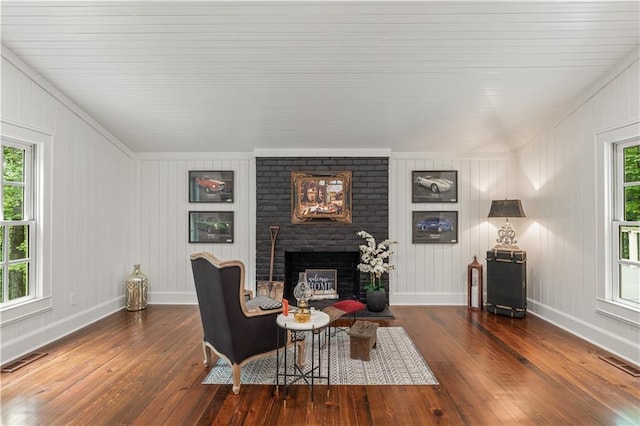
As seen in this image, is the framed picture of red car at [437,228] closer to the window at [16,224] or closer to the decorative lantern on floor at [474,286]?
the decorative lantern on floor at [474,286]

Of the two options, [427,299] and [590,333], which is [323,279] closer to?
[427,299]

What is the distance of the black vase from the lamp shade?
6.45 ft

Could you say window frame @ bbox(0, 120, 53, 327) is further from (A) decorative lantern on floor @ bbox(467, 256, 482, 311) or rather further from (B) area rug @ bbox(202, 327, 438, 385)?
(A) decorative lantern on floor @ bbox(467, 256, 482, 311)

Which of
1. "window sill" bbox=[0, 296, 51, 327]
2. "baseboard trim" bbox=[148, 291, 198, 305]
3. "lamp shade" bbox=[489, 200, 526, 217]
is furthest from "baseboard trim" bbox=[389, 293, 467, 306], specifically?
"window sill" bbox=[0, 296, 51, 327]

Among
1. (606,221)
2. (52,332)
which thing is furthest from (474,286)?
(52,332)

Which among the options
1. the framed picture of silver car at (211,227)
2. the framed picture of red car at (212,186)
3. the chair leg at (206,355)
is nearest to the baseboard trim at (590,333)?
the chair leg at (206,355)

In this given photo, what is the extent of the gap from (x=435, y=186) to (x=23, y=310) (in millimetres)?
5355

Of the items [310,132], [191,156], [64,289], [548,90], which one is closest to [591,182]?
[548,90]

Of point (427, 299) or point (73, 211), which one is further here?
point (427, 299)

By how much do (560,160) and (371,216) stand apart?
2521 mm

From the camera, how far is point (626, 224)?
349 cm

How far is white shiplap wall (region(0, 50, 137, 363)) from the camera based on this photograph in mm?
3395

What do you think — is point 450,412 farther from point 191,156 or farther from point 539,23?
point 191,156

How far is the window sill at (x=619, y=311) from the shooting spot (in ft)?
10.6
